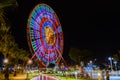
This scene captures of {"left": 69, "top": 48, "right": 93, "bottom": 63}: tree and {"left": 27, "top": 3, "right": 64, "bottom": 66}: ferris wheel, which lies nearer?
{"left": 27, "top": 3, "right": 64, "bottom": 66}: ferris wheel

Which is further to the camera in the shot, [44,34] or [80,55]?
[80,55]

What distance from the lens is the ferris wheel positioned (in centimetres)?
2491

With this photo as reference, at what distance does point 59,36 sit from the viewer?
31.1 m

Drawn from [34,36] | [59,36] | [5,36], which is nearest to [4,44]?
[5,36]

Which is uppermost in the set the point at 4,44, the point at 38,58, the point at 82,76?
the point at 4,44

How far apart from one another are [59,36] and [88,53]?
1464 inches

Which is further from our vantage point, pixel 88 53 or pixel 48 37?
pixel 88 53

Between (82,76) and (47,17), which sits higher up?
(47,17)

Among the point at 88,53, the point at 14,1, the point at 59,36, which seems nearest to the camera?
the point at 14,1

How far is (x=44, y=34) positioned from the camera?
1070 inches

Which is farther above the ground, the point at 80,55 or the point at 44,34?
the point at 44,34

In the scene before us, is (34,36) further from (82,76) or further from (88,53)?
(88,53)

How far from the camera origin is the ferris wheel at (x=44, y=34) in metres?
24.9

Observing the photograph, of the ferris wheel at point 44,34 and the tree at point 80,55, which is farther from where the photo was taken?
the tree at point 80,55
